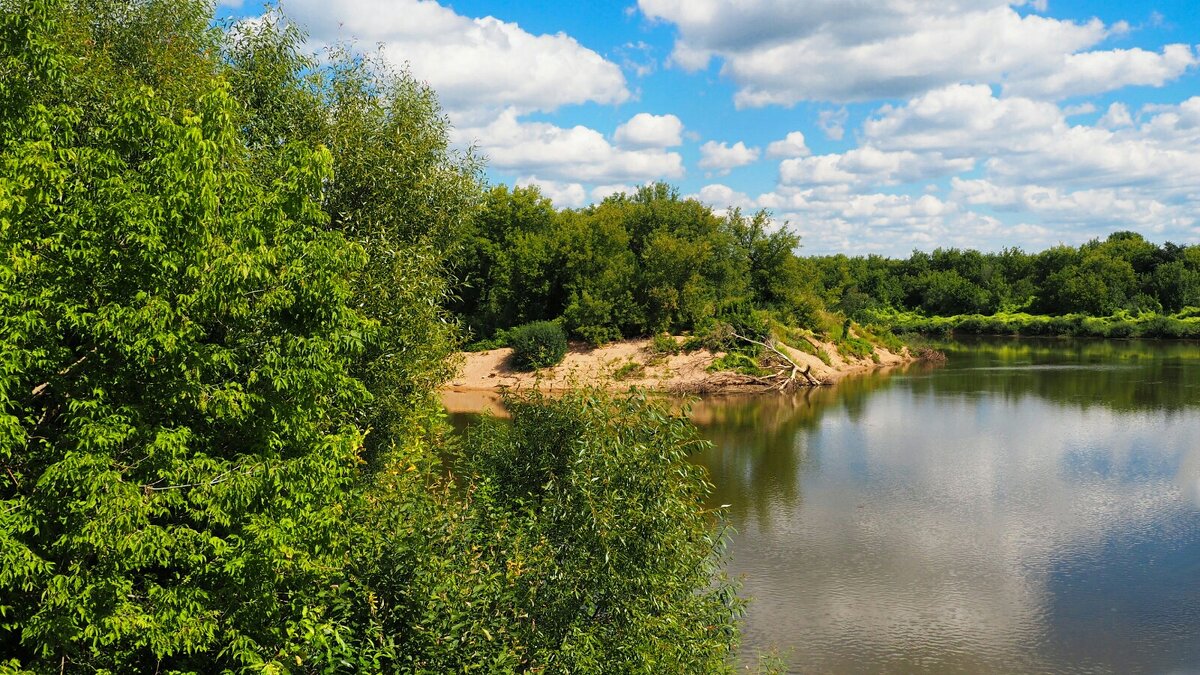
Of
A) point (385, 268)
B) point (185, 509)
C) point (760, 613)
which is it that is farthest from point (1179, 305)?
point (185, 509)

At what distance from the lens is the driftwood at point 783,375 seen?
4666 centimetres

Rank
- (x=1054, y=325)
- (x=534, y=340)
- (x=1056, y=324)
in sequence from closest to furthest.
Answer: (x=534, y=340), (x=1056, y=324), (x=1054, y=325)

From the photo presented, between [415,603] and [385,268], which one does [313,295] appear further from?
[385,268]

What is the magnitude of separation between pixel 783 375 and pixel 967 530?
2589cm

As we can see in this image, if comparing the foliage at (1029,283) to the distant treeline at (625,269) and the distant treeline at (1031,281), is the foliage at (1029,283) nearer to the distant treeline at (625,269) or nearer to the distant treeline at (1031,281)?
the distant treeline at (1031,281)

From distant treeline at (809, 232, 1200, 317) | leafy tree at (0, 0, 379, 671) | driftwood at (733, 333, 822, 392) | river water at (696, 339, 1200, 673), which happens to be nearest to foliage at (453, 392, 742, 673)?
leafy tree at (0, 0, 379, 671)

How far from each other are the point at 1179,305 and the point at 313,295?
288 ft

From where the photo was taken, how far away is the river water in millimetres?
15742

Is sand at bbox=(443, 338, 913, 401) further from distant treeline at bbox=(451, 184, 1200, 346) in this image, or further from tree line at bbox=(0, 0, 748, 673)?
tree line at bbox=(0, 0, 748, 673)

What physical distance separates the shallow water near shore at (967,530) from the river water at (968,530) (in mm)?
56

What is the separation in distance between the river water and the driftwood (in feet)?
15.4

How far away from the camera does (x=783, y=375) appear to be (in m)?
47.7

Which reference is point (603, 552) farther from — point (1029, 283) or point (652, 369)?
point (1029, 283)

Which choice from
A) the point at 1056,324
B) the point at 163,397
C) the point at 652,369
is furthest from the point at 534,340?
the point at 1056,324
